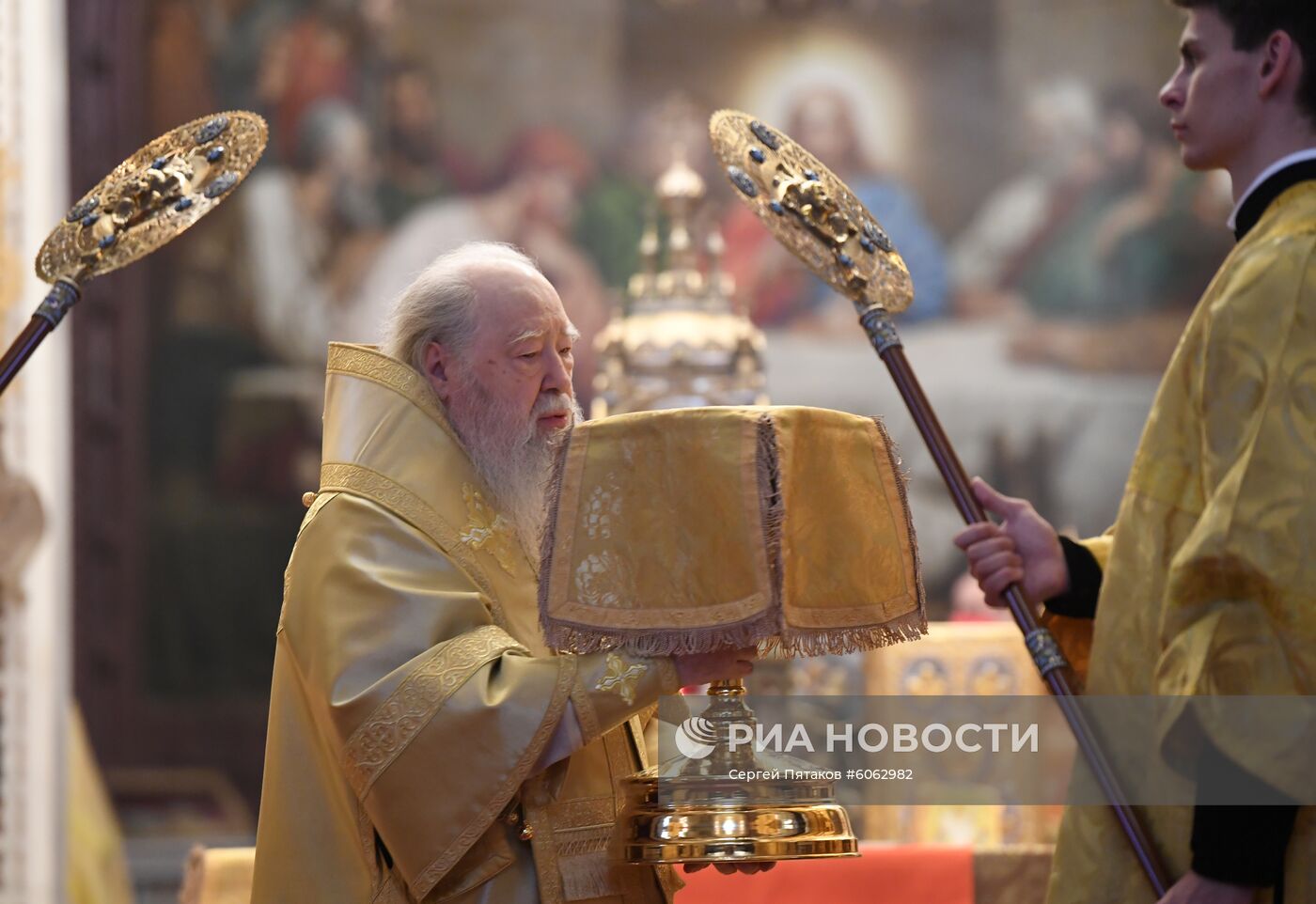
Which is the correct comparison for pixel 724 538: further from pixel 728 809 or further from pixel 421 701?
pixel 421 701

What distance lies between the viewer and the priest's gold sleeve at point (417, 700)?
243cm

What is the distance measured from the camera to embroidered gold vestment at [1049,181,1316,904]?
206cm

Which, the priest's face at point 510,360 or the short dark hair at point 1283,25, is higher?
the short dark hair at point 1283,25

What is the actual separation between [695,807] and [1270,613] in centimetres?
84

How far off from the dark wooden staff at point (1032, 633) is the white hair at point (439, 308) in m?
0.70

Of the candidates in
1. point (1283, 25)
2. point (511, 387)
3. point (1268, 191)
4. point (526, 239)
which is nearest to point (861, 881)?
point (511, 387)

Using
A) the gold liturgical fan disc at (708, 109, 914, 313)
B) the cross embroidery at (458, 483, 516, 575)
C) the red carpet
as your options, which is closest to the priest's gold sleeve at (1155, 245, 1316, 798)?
the gold liturgical fan disc at (708, 109, 914, 313)

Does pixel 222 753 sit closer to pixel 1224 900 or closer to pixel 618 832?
pixel 618 832

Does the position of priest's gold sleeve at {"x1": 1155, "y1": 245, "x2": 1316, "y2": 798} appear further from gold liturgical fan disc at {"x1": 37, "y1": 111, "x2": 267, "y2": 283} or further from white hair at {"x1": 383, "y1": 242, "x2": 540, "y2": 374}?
gold liturgical fan disc at {"x1": 37, "y1": 111, "x2": 267, "y2": 283}

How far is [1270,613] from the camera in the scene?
2078mm

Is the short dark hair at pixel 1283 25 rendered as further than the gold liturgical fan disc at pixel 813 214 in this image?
No

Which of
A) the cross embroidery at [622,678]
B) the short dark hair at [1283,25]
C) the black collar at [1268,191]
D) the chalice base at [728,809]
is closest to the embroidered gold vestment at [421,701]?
the cross embroidery at [622,678]

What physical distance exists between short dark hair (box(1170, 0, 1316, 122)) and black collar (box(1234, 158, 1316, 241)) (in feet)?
0.25

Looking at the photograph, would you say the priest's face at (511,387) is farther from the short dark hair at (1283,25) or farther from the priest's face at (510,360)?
the short dark hair at (1283,25)
